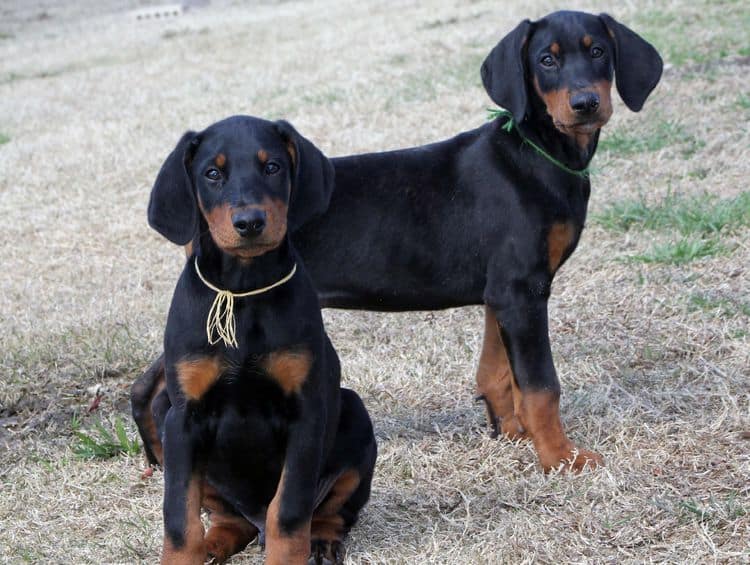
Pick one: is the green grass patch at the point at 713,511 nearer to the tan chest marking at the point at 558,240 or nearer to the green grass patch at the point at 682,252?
the tan chest marking at the point at 558,240

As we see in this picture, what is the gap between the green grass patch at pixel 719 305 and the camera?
5625 mm

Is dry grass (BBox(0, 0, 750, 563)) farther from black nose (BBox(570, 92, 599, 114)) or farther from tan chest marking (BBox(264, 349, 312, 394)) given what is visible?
black nose (BBox(570, 92, 599, 114))

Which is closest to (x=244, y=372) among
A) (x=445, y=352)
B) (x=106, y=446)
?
(x=106, y=446)

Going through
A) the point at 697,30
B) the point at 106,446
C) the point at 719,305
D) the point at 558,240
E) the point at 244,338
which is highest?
the point at 244,338

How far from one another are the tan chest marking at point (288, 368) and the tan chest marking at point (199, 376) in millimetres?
161

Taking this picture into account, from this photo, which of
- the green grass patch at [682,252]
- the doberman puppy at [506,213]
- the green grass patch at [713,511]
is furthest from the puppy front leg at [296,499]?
the green grass patch at [682,252]

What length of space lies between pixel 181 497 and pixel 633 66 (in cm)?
253

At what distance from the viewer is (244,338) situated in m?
3.38

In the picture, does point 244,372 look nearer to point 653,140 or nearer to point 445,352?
point 445,352

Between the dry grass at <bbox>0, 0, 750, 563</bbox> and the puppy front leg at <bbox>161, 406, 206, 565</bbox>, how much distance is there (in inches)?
21.0

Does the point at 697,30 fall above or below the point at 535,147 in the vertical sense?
below

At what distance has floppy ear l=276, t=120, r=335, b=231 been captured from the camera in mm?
3572

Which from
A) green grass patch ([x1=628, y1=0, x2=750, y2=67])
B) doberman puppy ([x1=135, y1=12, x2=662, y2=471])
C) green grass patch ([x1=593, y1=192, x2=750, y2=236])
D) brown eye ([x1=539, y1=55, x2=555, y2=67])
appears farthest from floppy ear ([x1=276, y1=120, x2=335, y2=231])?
green grass patch ([x1=628, y1=0, x2=750, y2=67])

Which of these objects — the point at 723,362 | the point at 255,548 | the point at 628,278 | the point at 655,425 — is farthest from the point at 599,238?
the point at 255,548
